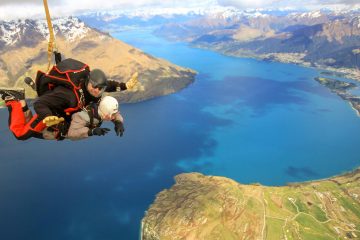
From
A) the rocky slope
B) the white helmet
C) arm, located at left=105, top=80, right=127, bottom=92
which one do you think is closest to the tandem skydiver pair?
the white helmet

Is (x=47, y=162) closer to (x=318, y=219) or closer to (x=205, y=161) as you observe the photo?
(x=205, y=161)

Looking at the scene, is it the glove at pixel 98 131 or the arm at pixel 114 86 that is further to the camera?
the arm at pixel 114 86

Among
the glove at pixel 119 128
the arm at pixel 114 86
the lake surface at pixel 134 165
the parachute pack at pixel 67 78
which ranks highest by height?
the parachute pack at pixel 67 78

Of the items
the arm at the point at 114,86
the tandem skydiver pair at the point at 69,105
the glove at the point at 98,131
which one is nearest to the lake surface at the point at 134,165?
the arm at the point at 114,86

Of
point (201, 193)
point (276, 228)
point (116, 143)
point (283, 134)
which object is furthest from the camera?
point (283, 134)

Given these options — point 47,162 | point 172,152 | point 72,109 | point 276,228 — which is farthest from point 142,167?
point 72,109

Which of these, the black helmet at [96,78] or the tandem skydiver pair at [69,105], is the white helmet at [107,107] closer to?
the tandem skydiver pair at [69,105]

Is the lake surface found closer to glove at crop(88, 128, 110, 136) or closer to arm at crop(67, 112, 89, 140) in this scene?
arm at crop(67, 112, 89, 140)
